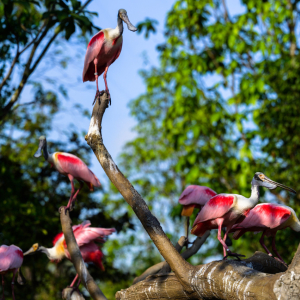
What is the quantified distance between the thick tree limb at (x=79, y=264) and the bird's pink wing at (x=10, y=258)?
0.84 meters

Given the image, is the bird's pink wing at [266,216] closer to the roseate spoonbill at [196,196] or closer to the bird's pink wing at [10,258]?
the roseate spoonbill at [196,196]

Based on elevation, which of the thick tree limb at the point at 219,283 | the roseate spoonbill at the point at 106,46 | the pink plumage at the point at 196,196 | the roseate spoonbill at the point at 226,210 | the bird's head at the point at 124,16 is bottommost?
the thick tree limb at the point at 219,283

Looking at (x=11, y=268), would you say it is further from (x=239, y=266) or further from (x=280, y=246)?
(x=280, y=246)

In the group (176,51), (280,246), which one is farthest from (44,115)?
(280,246)

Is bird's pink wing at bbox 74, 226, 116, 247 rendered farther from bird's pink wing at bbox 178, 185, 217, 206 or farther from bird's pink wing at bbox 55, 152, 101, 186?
bird's pink wing at bbox 178, 185, 217, 206

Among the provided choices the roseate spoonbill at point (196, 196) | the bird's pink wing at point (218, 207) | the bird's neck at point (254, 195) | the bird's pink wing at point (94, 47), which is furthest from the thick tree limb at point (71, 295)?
the bird's pink wing at point (94, 47)

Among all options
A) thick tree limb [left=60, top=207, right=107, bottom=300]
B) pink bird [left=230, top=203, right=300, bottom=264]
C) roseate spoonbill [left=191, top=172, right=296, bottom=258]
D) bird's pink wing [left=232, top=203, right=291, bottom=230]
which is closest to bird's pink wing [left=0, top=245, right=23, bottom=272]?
thick tree limb [left=60, top=207, right=107, bottom=300]

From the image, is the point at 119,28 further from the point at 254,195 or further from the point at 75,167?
the point at 254,195

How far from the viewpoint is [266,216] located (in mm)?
4477

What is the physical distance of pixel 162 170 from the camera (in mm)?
20688

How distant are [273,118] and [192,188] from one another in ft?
12.5

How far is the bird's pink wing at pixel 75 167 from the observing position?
5.26m

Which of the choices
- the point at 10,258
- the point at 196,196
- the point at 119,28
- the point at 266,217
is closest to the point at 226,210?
the point at 266,217

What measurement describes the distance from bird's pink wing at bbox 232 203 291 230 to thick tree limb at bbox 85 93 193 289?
152cm
